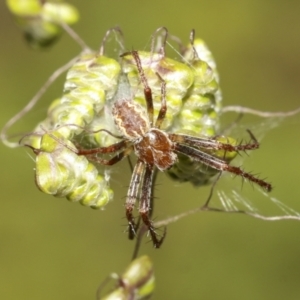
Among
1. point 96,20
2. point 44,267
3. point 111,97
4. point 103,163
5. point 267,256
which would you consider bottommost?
point 44,267

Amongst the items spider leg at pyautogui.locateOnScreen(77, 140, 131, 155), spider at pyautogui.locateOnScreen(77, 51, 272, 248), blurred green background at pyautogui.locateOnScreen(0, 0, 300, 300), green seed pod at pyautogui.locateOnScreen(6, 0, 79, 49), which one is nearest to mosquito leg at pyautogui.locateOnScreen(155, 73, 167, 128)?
spider at pyautogui.locateOnScreen(77, 51, 272, 248)

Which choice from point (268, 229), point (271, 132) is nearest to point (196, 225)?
→ point (268, 229)

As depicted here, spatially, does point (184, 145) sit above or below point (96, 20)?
below

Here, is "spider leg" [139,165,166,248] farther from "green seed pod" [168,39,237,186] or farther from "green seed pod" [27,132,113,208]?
"green seed pod" [27,132,113,208]

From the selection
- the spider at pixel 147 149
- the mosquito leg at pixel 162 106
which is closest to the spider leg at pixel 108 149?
the spider at pixel 147 149

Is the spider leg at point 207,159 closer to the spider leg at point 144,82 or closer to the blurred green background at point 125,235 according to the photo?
the spider leg at point 144,82

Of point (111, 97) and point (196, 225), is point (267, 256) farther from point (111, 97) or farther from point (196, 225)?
point (111, 97)
